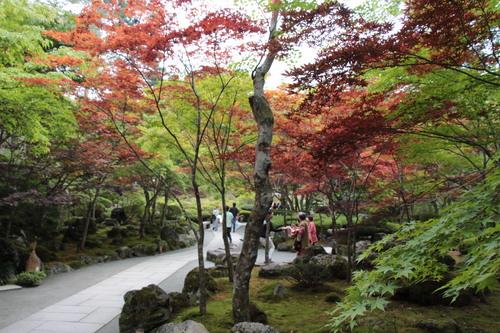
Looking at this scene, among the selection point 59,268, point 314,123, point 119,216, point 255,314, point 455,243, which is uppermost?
point 314,123

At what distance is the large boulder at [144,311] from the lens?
4551mm

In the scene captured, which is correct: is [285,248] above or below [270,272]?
below

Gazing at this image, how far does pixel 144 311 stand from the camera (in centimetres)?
470

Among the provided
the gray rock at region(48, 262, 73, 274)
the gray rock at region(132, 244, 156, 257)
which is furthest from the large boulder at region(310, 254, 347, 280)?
the gray rock at region(132, 244, 156, 257)

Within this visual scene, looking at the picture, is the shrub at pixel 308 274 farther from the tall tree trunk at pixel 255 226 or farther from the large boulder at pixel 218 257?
the large boulder at pixel 218 257

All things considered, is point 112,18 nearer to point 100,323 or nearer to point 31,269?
point 100,323

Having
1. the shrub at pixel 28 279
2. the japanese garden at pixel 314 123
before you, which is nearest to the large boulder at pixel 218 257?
the japanese garden at pixel 314 123

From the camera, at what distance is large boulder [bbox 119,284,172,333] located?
4.55 metres

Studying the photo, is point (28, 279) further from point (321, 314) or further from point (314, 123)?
point (314, 123)

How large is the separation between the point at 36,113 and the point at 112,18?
296 cm

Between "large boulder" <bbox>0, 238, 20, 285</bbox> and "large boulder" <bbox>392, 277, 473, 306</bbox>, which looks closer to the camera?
"large boulder" <bbox>392, 277, 473, 306</bbox>

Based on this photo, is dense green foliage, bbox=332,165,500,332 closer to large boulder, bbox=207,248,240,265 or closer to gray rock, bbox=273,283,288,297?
gray rock, bbox=273,283,288,297

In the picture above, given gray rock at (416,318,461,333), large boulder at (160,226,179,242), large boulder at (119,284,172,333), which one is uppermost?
large boulder at (160,226,179,242)

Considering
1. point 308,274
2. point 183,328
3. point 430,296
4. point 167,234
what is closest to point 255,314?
point 183,328
